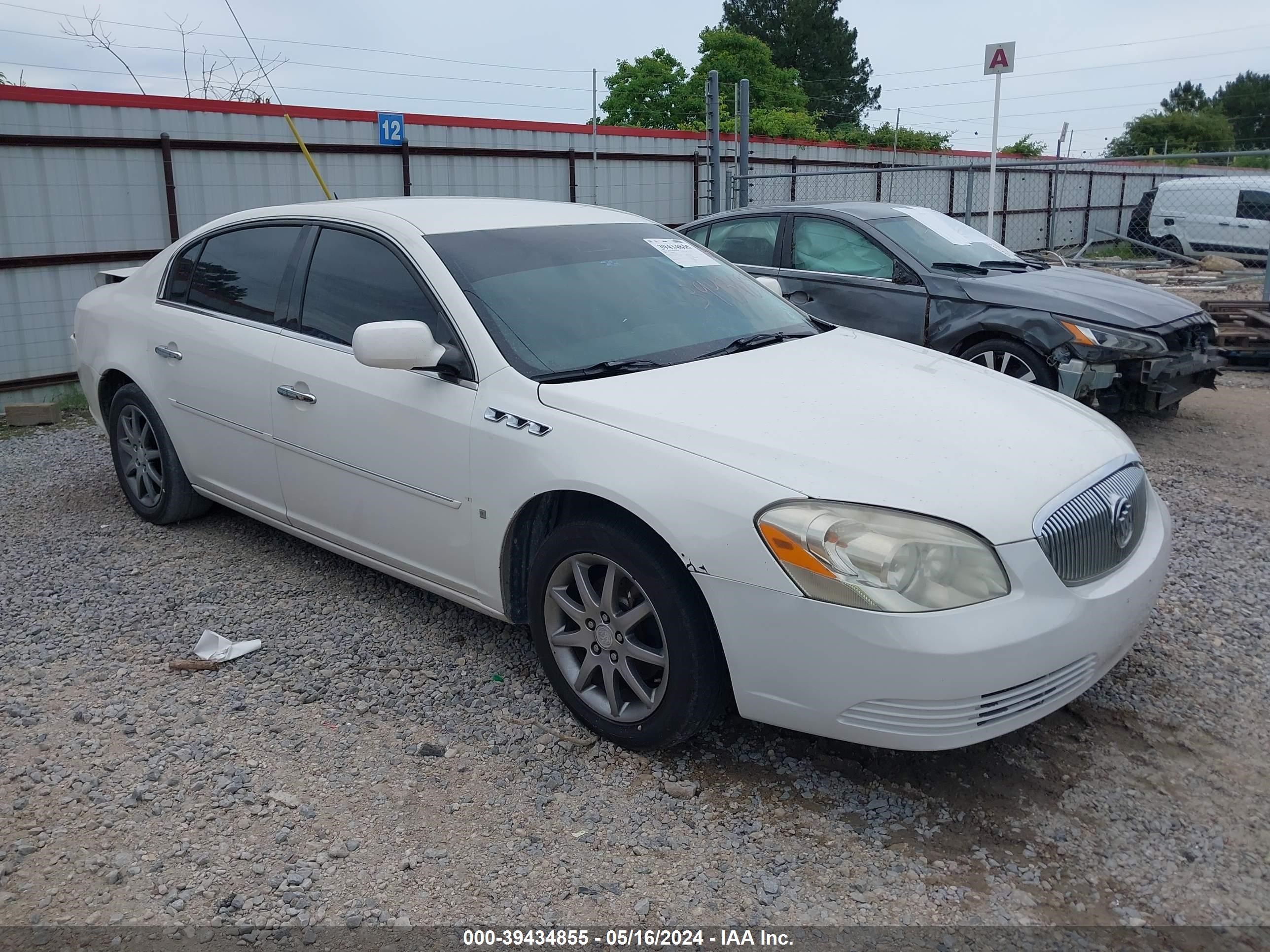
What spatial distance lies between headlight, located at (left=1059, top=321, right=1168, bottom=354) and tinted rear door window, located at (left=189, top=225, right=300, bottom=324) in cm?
462

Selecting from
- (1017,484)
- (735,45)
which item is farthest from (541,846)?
(735,45)

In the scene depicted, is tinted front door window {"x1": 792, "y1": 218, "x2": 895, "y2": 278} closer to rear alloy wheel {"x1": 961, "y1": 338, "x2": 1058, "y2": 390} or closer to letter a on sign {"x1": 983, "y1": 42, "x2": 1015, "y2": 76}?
rear alloy wheel {"x1": 961, "y1": 338, "x2": 1058, "y2": 390}

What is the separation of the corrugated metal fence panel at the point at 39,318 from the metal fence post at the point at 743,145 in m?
7.28

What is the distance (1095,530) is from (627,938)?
5.58 feet

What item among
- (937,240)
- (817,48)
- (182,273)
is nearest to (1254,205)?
(937,240)

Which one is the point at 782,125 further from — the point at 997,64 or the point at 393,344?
the point at 393,344

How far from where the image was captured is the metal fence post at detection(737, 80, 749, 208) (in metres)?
12.3

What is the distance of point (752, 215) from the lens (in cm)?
796

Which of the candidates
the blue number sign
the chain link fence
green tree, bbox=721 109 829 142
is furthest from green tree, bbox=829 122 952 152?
the blue number sign

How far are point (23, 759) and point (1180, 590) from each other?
4320 millimetres

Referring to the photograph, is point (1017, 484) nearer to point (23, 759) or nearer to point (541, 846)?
point (541, 846)

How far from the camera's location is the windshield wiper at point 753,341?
12.1 feet

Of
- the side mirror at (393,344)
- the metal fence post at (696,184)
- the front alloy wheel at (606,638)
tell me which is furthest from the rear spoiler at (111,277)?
the metal fence post at (696,184)

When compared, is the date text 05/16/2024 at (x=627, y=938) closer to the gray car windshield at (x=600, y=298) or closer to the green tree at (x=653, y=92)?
the gray car windshield at (x=600, y=298)
